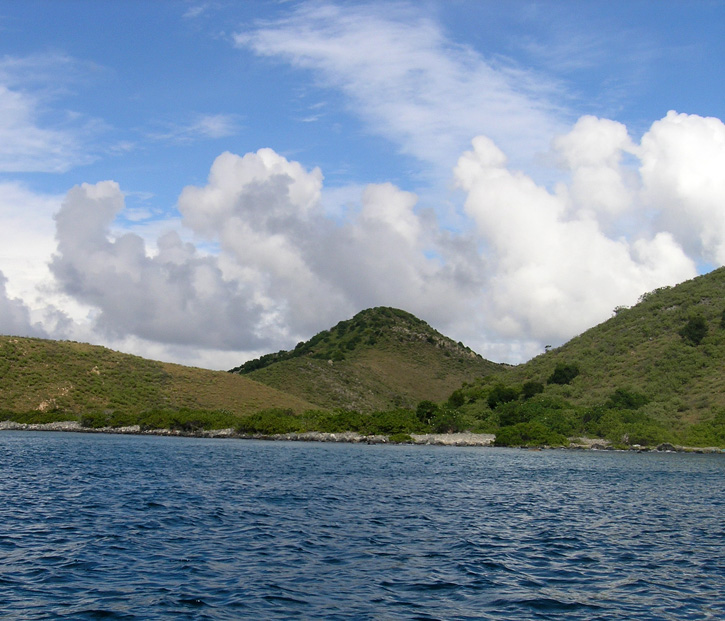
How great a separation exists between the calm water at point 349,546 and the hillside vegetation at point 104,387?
230ft

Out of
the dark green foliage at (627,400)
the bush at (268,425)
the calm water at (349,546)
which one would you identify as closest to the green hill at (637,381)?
the dark green foliage at (627,400)

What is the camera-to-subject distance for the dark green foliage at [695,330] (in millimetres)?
110250

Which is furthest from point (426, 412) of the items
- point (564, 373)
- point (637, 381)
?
point (637, 381)

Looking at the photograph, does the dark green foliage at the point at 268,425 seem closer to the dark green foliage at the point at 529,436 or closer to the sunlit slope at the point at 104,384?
the sunlit slope at the point at 104,384

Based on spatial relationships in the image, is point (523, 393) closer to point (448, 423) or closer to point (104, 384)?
point (448, 423)

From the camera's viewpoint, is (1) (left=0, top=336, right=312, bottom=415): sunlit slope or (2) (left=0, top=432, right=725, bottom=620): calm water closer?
(2) (left=0, top=432, right=725, bottom=620): calm water

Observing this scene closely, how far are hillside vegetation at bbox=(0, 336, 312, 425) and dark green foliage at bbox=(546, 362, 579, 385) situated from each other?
52.1 metres

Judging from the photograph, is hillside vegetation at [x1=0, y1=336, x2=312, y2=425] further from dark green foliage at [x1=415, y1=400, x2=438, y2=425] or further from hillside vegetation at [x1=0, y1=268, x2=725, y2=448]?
dark green foliage at [x1=415, y1=400, x2=438, y2=425]

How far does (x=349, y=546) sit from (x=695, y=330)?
104 m

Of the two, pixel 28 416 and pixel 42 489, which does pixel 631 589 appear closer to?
pixel 42 489

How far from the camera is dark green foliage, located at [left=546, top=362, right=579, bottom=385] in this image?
120938mm

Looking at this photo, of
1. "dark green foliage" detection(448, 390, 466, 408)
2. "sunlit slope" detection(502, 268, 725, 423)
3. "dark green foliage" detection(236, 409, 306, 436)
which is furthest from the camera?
"dark green foliage" detection(448, 390, 466, 408)

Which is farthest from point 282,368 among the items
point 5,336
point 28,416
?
point 28,416

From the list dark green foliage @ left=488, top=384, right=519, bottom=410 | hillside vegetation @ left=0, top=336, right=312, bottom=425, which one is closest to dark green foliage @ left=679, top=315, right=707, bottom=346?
dark green foliage @ left=488, top=384, right=519, bottom=410
